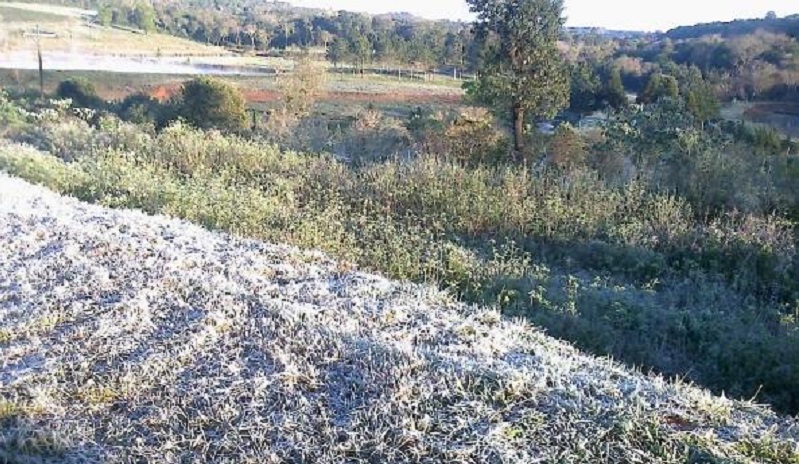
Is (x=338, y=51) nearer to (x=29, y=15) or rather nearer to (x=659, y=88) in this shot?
(x=29, y=15)

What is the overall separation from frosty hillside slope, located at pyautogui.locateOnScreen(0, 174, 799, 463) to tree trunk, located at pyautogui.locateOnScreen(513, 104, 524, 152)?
20.9ft

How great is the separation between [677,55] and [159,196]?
3584 centimetres

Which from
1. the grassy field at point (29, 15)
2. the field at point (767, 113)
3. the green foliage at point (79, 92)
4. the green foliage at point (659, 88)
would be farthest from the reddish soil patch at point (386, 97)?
the grassy field at point (29, 15)

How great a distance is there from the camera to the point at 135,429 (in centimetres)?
271

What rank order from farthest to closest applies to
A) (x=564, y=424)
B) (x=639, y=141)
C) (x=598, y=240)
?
(x=639, y=141) < (x=598, y=240) < (x=564, y=424)

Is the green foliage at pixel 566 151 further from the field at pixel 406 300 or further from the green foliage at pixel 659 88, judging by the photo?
the green foliage at pixel 659 88

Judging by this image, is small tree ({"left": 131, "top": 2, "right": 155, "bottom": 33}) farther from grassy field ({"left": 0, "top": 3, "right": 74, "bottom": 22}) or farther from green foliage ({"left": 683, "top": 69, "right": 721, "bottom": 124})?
green foliage ({"left": 683, "top": 69, "right": 721, "bottom": 124})

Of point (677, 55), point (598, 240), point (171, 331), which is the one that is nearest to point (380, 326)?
point (171, 331)

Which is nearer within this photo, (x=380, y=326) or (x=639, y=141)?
(x=380, y=326)

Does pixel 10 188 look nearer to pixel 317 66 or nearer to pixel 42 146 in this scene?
pixel 42 146

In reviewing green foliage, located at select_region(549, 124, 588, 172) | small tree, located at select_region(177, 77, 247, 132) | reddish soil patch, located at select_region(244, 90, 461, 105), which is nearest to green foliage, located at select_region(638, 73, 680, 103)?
reddish soil patch, located at select_region(244, 90, 461, 105)

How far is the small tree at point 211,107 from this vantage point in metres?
15.5

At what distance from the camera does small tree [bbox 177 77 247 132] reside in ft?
51.0

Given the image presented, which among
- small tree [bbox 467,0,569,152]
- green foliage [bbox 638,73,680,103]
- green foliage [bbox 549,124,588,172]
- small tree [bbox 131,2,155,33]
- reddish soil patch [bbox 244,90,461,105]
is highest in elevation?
small tree [bbox 131,2,155,33]
